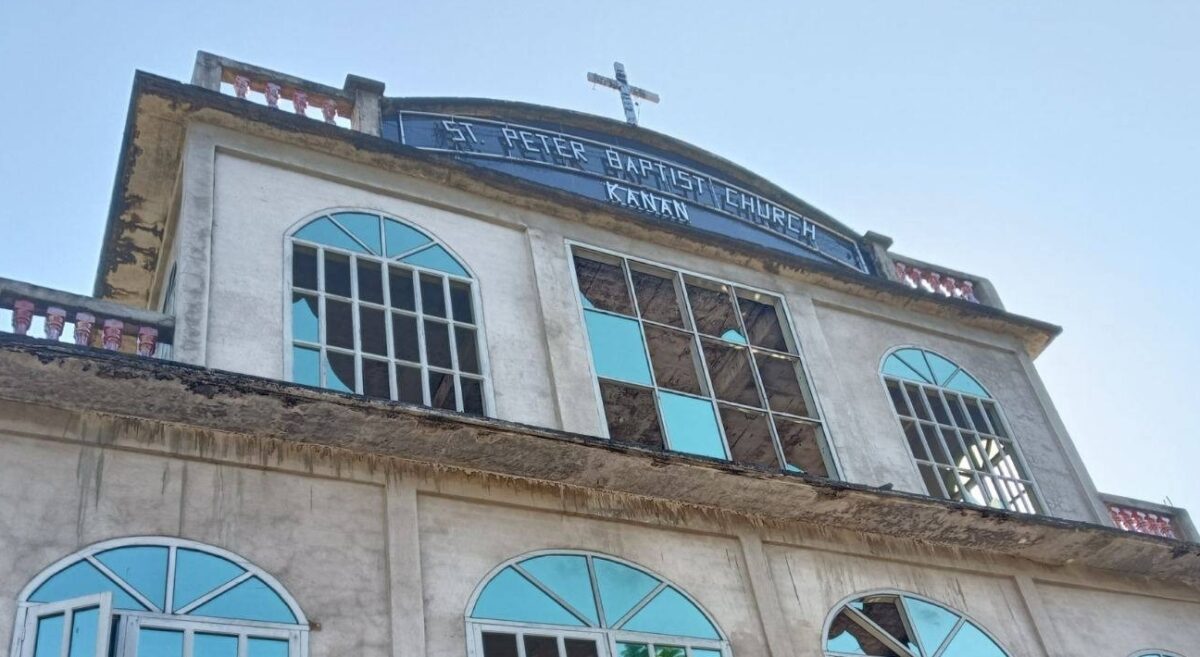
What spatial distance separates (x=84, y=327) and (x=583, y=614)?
4.05 meters

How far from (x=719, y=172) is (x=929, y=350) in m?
3.28

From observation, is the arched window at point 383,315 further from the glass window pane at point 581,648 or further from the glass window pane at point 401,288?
the glass window pane at point 581,648

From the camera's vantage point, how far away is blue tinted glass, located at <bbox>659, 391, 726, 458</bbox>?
10516mm

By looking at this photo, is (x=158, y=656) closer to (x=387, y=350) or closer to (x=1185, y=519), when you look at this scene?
(x=387, y=350)

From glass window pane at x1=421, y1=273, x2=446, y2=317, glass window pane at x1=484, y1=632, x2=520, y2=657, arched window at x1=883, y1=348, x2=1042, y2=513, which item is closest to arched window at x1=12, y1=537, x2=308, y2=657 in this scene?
glass window pane at x1=484, y1=632, x2=520, y2=657

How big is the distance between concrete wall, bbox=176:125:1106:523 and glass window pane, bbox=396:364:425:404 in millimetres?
622

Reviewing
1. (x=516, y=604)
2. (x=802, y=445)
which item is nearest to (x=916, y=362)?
(x=802, y=445)

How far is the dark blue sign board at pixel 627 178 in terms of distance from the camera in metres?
12.3

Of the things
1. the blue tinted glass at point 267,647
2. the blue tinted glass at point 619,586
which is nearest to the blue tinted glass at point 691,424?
the blue tinted glass at point 619,586

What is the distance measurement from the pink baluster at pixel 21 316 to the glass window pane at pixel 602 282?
497 centimetres

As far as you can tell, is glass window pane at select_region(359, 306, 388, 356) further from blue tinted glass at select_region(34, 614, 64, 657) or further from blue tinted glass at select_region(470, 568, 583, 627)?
blue tinted glass at select_region(34, 614, 64, 657)

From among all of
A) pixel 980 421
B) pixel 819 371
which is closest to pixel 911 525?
pixel 819 371

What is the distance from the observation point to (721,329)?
12195 millimetres

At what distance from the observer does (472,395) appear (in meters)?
9.72
